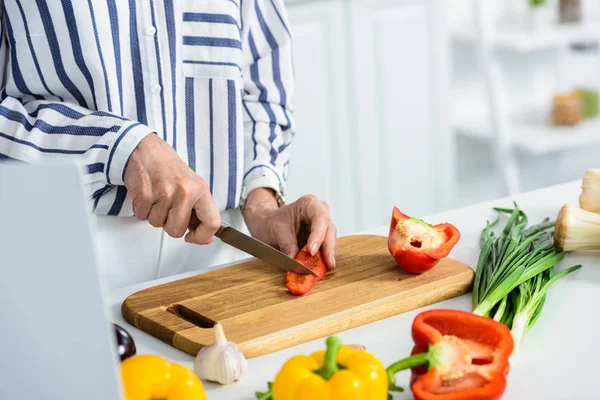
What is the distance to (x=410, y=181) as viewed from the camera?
3.32 metres

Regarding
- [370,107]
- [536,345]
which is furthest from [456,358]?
[370,107]

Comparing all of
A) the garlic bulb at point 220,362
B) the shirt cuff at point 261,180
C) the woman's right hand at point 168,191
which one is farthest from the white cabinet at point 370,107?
the garlic bulb at point 220,362

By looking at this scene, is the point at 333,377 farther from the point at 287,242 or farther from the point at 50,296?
the point at 287,242

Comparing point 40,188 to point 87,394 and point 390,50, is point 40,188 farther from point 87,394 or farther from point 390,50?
point 390,50

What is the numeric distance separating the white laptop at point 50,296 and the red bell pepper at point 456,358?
1.14ft

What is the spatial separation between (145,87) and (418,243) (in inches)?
22.3

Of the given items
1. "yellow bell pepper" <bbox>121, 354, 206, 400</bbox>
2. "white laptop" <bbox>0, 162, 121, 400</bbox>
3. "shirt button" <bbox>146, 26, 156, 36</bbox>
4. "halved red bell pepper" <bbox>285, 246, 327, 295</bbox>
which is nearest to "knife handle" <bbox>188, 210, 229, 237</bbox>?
"halved red bell pepper" <bbox>285, 246, 327, 295</bbox>

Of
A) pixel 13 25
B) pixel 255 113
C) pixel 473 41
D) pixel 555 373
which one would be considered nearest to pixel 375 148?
pixel 473 41

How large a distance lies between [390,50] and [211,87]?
1.67 m

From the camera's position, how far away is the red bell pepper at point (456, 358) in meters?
0.86

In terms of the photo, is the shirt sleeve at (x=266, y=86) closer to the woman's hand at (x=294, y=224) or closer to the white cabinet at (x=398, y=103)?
the woman's hand at (x=294, y=224)

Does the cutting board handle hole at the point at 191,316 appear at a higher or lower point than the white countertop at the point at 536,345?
higher

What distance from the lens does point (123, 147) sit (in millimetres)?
1316

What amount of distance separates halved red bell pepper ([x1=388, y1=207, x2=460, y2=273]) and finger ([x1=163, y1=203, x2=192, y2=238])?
0.30m
